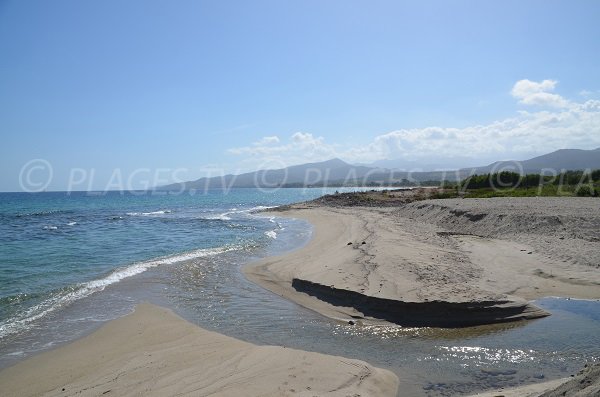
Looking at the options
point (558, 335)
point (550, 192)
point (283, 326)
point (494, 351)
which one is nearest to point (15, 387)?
point (283, 326)

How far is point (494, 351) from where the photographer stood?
24.1 ft

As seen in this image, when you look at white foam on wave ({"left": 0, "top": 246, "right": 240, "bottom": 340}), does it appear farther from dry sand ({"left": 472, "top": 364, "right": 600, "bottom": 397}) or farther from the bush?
the bush

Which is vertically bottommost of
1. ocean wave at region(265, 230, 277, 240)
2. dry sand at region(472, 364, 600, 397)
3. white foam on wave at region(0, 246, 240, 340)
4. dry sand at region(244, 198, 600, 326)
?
white foam on wave at region(0, 246, 240, 340)

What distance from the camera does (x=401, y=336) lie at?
27.2 ft

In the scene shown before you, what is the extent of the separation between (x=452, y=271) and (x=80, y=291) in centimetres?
1215

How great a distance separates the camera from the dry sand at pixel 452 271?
364 inches

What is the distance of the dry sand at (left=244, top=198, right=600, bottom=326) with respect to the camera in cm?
924

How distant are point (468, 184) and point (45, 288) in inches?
1976

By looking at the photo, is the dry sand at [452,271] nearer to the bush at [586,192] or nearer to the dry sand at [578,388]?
the dry sand at [578,388]

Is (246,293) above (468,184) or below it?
below

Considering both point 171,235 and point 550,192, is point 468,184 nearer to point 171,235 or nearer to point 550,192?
point 550,192

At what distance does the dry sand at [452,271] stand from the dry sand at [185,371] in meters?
2.90

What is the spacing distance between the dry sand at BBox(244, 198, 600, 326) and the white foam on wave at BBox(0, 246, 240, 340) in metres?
4.49

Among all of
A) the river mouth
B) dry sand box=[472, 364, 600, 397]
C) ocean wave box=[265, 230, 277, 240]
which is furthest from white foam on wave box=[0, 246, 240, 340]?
dry sand box=[472, 364, 600, 397]
